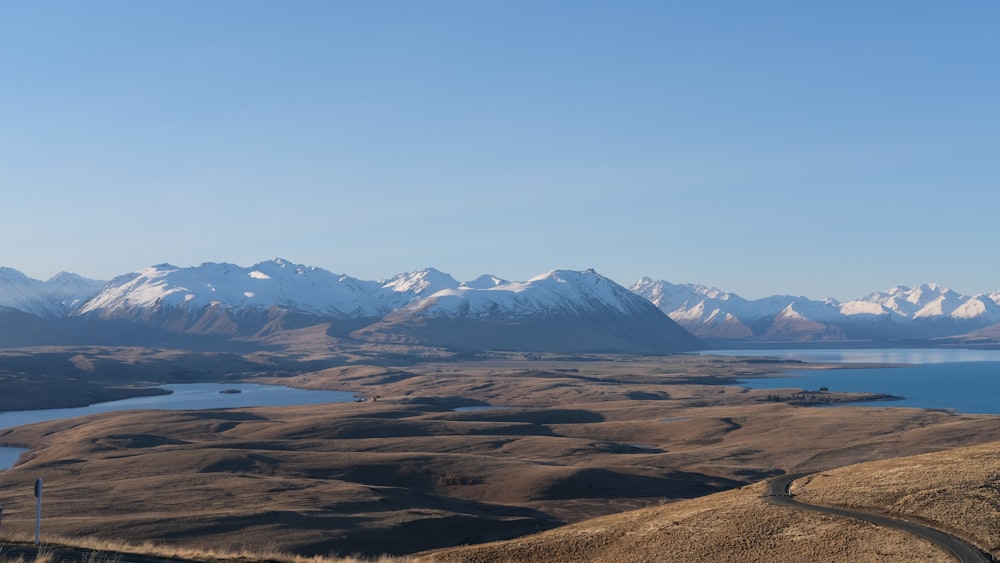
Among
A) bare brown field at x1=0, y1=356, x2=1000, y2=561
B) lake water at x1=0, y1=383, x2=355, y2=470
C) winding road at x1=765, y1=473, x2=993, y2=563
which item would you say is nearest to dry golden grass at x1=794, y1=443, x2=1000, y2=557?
winding road at x1=765, y1=473, x2=993, y2=563

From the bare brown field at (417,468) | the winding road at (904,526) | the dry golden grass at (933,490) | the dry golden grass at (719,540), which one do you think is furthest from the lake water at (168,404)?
the dry golden grass at (933,490)

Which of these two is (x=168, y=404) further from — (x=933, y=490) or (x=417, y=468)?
(x=933, y=490)

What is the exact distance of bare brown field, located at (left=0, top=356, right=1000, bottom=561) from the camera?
172ft

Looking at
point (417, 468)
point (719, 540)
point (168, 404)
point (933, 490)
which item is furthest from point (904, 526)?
point (168, 404)

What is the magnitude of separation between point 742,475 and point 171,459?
48.5m

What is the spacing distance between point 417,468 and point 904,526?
56.0 m

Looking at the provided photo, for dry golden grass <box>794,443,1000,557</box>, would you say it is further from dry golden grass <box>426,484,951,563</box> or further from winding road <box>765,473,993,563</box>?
dry golden grass <box>426,484,951,563</box>

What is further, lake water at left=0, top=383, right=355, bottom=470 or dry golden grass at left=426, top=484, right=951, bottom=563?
lake water at left=0, top=383, right=355, bottom=470

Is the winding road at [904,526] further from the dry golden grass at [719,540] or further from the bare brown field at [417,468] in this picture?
the bare brown field at [417,468]

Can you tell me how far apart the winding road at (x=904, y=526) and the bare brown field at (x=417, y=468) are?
3.52 feet

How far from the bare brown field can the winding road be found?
107 centimetres

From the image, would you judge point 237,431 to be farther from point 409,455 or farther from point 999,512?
point 999,512

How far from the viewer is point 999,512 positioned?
31.2 m

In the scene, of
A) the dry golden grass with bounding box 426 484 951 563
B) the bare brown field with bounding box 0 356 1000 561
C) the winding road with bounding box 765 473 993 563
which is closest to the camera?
the winding road with bounding box 765 473 993 563
